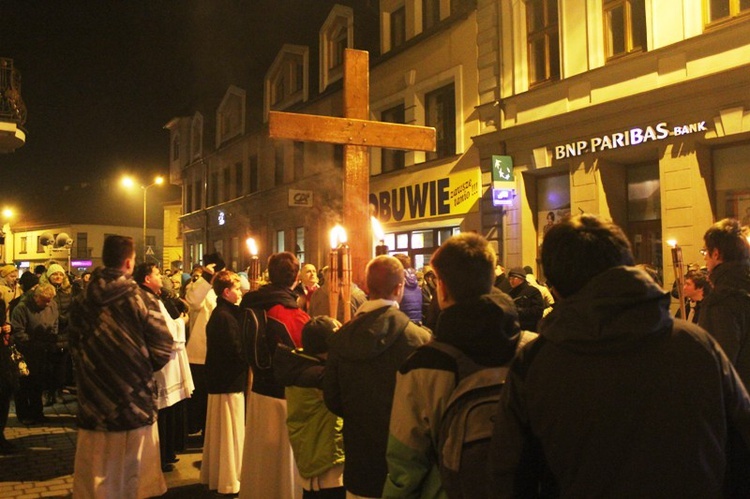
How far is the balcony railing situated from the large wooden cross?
1139 centimetres

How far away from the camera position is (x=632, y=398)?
5.33 ft

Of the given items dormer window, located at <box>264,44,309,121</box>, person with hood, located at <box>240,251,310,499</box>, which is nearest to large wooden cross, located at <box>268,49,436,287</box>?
person with hood, located at <box>240,251,310,499</box>

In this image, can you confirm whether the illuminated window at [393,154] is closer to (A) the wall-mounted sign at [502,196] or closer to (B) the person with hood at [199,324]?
(A) the wall-mounted sign at [502,196]

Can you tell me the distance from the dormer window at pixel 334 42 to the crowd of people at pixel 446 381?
17155 millimetres

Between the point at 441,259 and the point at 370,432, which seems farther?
the point at 370,432

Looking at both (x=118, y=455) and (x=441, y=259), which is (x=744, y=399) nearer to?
(x=441, y=259)

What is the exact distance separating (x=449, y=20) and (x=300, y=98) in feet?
33.6

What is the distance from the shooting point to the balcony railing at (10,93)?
1378cm

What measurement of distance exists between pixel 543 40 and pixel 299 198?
9.66 meters

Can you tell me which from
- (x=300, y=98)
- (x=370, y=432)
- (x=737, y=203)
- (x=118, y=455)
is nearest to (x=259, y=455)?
(x=118, y=455)

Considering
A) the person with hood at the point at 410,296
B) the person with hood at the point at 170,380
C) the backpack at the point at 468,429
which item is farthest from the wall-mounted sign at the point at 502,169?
the backpack at the point at 468,429

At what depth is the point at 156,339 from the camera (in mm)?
4516

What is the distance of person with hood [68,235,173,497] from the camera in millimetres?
4367

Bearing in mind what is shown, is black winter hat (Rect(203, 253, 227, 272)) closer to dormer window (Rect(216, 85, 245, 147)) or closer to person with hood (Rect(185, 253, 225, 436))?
person with hood (Rect(185, 253, 225, 436))
